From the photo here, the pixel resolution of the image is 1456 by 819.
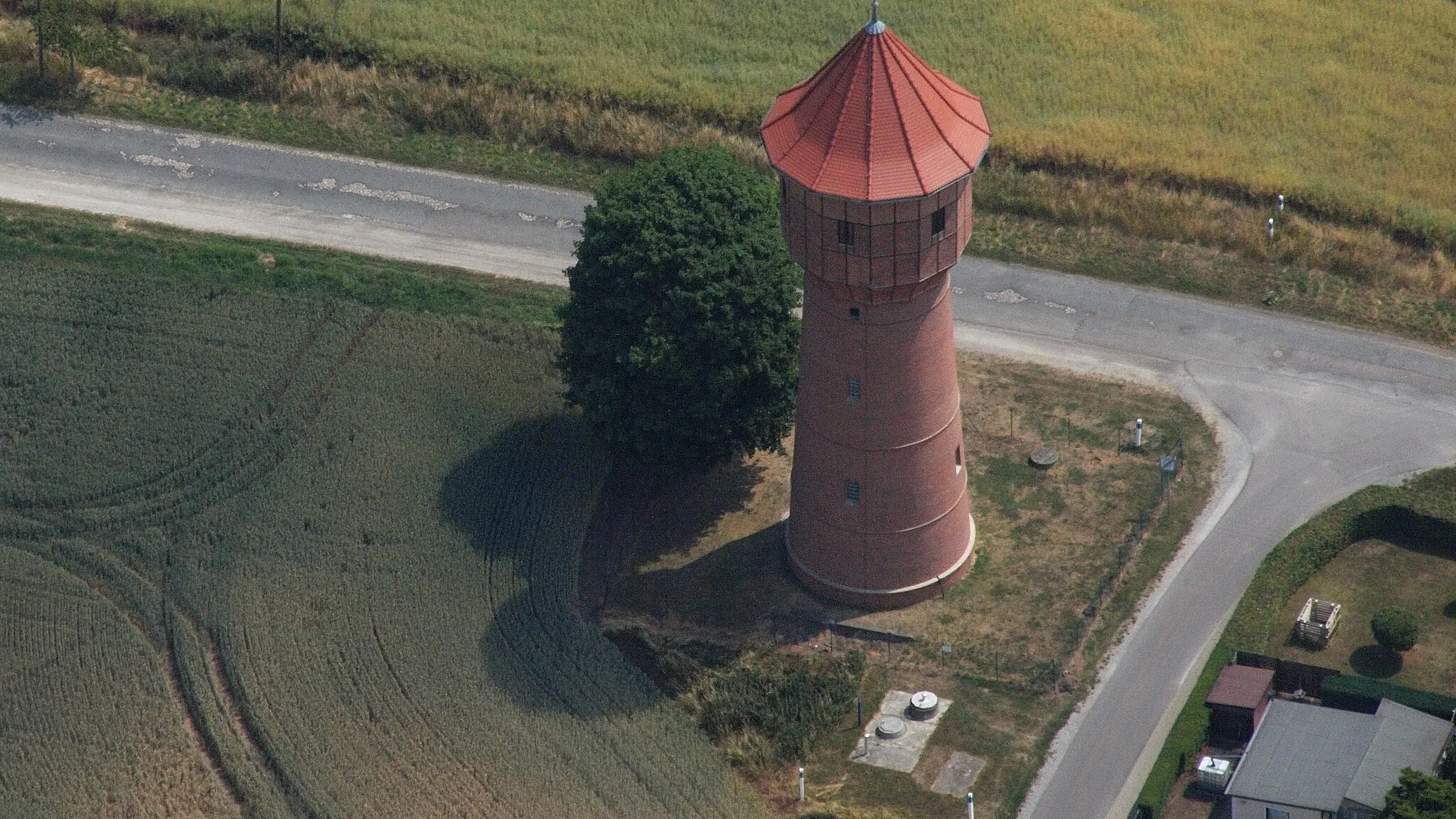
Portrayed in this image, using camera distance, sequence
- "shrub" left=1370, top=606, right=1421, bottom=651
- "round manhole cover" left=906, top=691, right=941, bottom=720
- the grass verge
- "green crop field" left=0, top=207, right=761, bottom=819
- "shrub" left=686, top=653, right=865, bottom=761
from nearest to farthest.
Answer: "green crop field" left=0, top=207, right=761, bottom=819
"shrub" left=686, top=653, right=865, bottom=761
"shrub" left=1370, top=606, right=1421, bottom=651
"round manhole cover" left=906, top=691, right=941, bottom=720
the grass verge

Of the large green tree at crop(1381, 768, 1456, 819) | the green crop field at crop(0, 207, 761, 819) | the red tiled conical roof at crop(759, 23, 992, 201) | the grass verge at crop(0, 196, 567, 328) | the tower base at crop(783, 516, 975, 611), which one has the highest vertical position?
the red tiled conical roof at crop(759, 23, 992, 201)

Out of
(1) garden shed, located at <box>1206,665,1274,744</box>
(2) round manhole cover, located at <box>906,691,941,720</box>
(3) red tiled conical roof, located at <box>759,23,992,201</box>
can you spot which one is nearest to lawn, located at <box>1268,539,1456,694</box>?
(1) garden shed, located at <box>1206,665,1274,744</box>

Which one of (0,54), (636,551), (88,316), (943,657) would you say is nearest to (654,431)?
(636,551)

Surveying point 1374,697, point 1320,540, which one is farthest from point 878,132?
→ point 1374,697

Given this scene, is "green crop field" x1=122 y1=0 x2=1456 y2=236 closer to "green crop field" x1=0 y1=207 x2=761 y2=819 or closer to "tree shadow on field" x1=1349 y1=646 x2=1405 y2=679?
"green crop field" x1=0 y1=207 x2=761 y2=819

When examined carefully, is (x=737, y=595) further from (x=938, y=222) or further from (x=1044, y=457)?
(x=938, y=222)

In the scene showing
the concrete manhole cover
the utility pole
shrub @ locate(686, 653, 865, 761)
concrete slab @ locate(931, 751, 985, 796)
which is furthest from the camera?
the utility pole

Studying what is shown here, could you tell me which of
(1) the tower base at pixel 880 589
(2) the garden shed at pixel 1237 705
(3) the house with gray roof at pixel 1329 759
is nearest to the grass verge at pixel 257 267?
(1) the tower base at pixel 880 589
